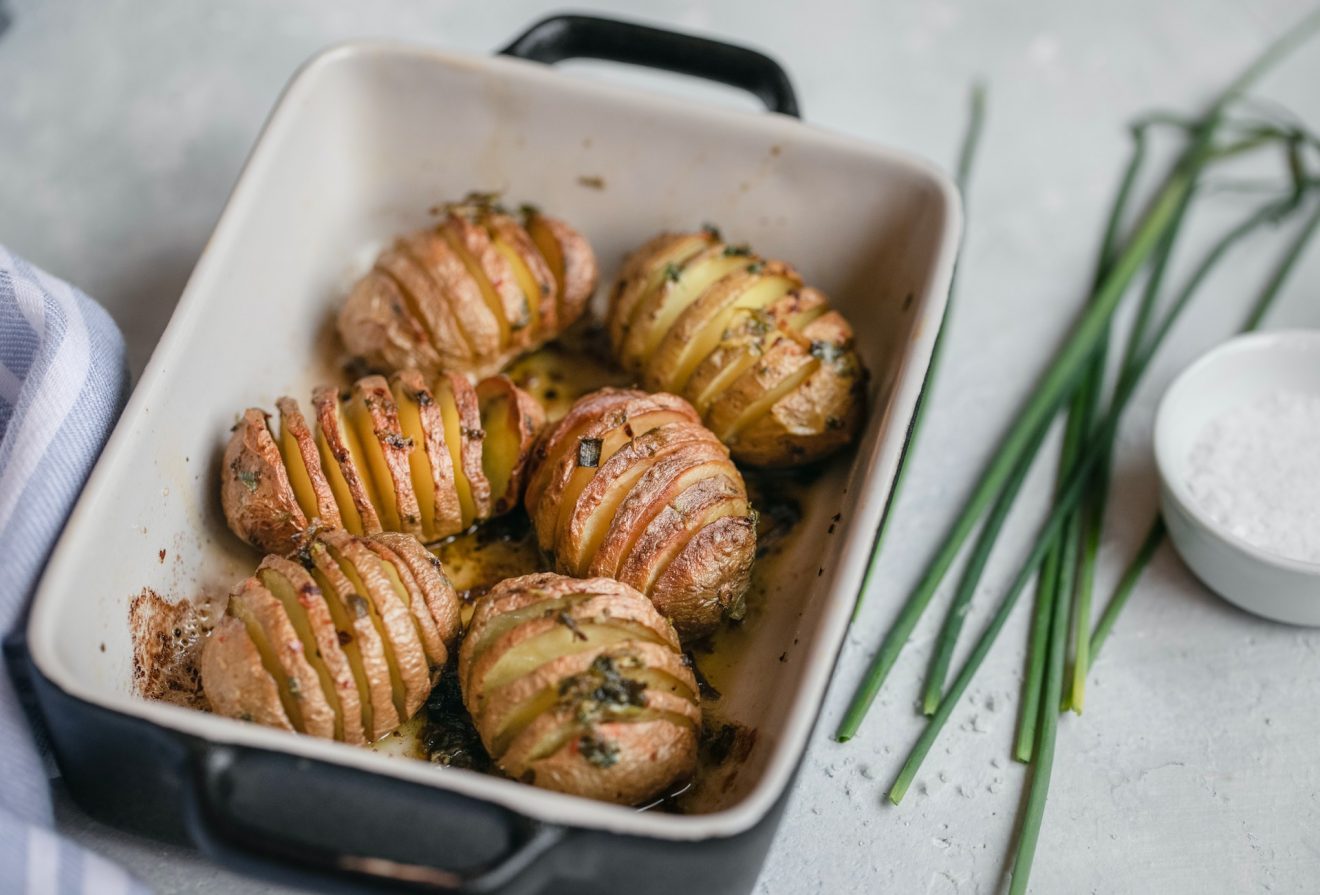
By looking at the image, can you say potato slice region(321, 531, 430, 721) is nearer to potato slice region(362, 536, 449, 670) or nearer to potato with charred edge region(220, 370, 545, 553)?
potato slice region(362, 536, 449, 670)

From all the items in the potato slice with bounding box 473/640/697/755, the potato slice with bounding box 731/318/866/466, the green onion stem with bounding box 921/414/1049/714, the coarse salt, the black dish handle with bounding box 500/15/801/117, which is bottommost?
the green onion stem with bounding box 921/414/1049/714

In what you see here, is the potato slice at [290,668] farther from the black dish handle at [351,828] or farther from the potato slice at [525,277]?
A: the potato slice at [525,277]

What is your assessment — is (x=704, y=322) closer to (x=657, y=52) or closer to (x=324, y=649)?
(x=657, y=52)

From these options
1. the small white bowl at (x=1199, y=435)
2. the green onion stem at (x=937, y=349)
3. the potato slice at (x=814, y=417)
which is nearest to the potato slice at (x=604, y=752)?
the green onion stem at (x=937, y=349)

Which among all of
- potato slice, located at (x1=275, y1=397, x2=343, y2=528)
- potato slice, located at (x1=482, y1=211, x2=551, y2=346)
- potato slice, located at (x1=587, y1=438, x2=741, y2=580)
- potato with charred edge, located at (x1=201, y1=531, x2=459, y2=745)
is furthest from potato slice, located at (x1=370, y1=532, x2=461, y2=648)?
potato slice, located at (x1=482, y1=211, x2=551, y2=346)

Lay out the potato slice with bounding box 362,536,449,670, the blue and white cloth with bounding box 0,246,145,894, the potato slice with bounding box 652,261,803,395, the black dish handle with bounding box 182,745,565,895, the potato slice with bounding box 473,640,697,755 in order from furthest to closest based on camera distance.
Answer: the potato slice with bounding box 652,261,803,395 < the potato slice with bounding box 362,536,449,670 < the potato slice with bounding box 473,640,697,755 < the blue and white cloth with bounding box 0,246,145,894 < the black dish handle with bounding box 182,745,565,895

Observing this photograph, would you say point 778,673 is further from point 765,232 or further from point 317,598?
point 765,232
